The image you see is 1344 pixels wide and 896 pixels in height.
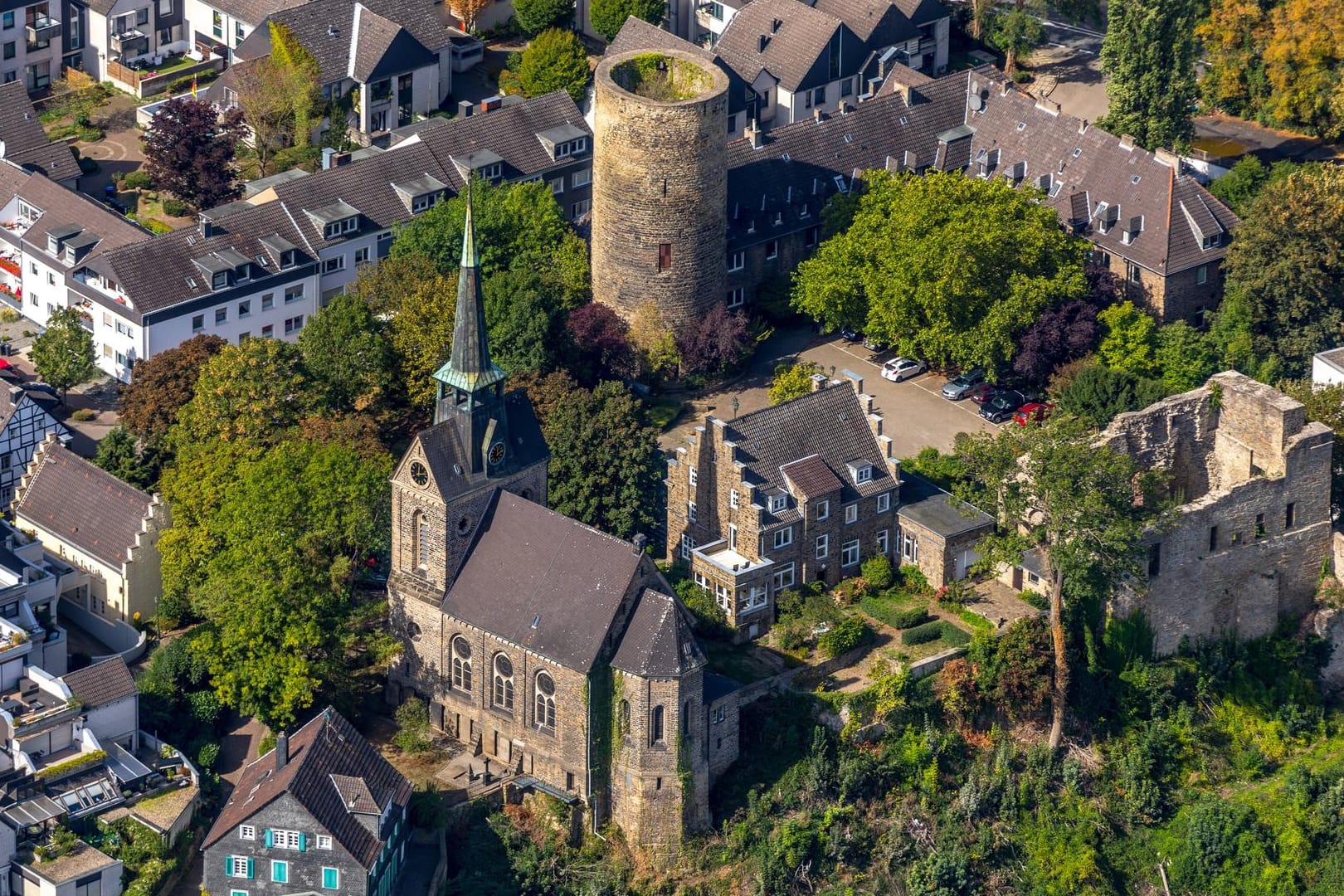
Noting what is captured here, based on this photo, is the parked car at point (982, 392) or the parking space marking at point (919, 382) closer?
the parking space marking at point (919, 382)

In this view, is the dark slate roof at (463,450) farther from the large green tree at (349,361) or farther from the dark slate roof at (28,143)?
the dark slate roof at (28,143)

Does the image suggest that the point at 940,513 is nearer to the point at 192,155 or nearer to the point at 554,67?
the point at 554,67

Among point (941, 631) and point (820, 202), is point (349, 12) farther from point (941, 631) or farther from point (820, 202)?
point (941, 631)

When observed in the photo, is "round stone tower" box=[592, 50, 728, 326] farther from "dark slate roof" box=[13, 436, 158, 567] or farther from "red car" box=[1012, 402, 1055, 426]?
"dark slate roof" box=[13, 436, 158, 567]

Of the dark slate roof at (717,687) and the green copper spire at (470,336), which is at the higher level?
the green copper spire at (470,336)

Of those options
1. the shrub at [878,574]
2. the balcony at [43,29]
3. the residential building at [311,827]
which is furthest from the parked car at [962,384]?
the balcony at [43,29]

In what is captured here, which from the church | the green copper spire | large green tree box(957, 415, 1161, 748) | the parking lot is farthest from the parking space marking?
the green copper spire

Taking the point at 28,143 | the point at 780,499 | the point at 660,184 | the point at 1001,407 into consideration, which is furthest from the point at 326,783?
the point at 28,143
